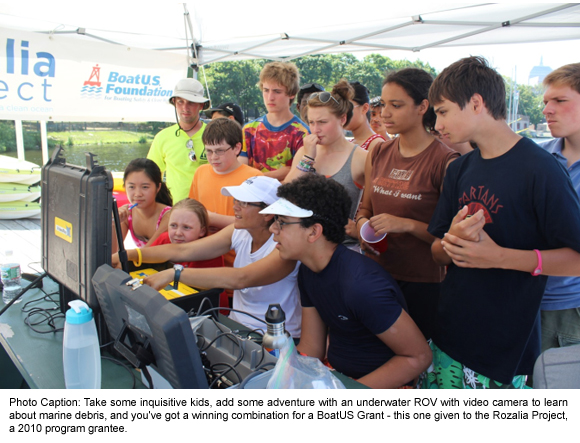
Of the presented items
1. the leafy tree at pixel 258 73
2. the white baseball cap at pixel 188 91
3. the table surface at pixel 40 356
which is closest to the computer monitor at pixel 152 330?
the table surface at pixel 40 356

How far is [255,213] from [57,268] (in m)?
0.77

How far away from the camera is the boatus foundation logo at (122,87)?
199 inches

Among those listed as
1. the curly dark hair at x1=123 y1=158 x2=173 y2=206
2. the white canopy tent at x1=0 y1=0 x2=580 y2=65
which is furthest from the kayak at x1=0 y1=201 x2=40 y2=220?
the curly dark hair at x1=123 y1=158 x2=173 y2=206

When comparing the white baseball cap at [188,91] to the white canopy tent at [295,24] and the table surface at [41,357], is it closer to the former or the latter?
the white canopy tent at [295,24]

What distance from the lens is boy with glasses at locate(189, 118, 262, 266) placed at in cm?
245

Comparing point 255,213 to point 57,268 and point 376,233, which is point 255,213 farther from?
point 57,268

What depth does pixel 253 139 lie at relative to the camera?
9.78 ft

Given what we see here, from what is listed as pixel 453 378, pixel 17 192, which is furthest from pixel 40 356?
pixel 17 192

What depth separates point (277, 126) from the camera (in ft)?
9.50

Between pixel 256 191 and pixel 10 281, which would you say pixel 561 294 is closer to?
pixel 256 191

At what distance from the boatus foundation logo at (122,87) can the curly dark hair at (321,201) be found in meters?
4.53

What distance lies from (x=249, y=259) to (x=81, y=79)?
4.25 metres

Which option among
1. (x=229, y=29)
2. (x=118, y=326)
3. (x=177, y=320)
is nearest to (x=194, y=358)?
(x=177, y=320)

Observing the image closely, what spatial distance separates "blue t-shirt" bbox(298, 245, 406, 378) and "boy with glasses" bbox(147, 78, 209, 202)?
1.84 m
